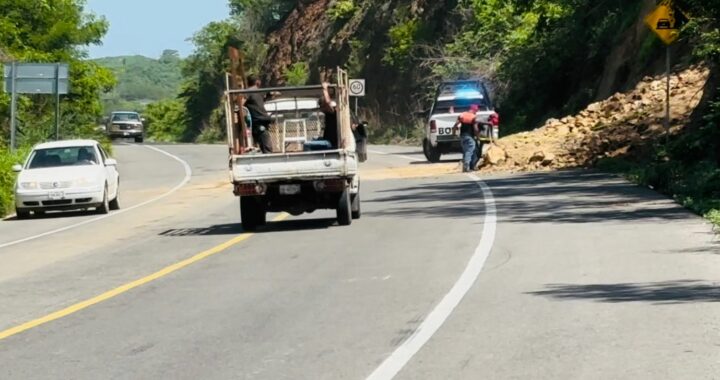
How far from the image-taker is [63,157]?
30.9 m

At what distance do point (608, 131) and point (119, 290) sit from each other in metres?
23.9

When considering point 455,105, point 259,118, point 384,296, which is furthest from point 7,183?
point 384,296

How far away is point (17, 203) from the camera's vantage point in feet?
96.3

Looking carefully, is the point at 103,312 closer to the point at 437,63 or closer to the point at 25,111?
the point at 25,111

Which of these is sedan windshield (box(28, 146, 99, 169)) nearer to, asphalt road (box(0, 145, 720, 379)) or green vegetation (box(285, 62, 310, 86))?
asphalt road (box(0, 145, 720, 379))

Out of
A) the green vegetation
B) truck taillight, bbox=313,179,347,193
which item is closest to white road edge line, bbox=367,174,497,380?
truck taillight, bbox=313,179,347,193

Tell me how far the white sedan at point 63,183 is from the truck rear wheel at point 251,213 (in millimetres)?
7771

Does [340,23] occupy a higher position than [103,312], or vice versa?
[340,23]

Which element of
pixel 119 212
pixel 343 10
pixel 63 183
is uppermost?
pixel 343 10

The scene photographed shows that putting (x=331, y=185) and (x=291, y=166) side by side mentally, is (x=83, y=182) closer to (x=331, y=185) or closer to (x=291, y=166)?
(x=291, y=166)

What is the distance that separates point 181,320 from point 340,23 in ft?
230

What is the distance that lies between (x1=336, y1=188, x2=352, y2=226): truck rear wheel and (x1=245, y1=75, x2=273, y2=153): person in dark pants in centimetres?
181

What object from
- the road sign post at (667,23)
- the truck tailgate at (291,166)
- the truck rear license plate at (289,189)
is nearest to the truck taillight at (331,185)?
the truck tailgate at (291,166)

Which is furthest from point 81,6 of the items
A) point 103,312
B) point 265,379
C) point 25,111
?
point 265,379
